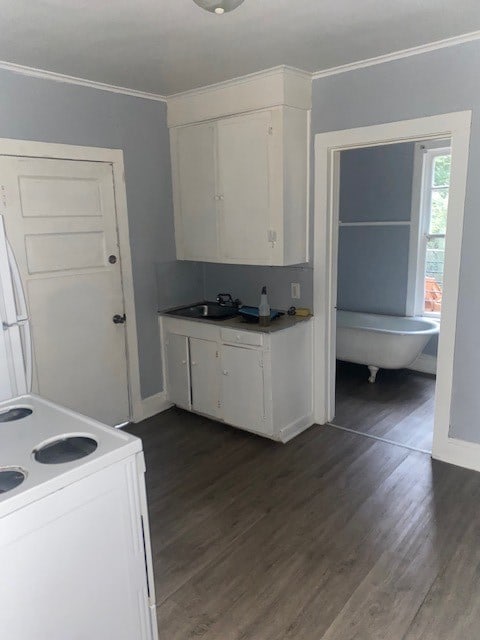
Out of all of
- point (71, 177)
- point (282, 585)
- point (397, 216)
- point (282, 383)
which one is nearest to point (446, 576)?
point (282, 585)

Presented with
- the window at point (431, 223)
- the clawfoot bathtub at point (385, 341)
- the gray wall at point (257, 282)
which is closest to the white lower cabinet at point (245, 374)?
the gray wall at point (257, 282)

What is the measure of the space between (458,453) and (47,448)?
8.27 ft

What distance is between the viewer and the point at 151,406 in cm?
399

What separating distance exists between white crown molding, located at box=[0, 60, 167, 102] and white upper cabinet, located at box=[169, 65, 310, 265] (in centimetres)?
25

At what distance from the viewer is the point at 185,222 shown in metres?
3.90

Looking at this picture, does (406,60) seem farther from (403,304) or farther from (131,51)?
(403,304)

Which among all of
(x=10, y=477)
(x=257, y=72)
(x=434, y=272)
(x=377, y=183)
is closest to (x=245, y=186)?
(x=257, y=72)

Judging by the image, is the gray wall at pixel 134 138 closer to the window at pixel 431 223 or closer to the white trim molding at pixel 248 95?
the white trim molding at pixel 248 95

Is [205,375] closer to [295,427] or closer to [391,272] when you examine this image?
[295,427]

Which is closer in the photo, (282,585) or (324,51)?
(282,585)

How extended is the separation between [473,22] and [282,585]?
2.83m

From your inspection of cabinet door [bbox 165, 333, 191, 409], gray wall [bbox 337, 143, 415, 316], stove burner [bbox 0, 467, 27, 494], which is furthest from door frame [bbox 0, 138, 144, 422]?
gray wall [bbox 337, 143, 415, 316]

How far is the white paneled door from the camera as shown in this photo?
10.1ft

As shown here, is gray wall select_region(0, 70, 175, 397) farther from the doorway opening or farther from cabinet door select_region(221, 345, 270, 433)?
the doorway opening
